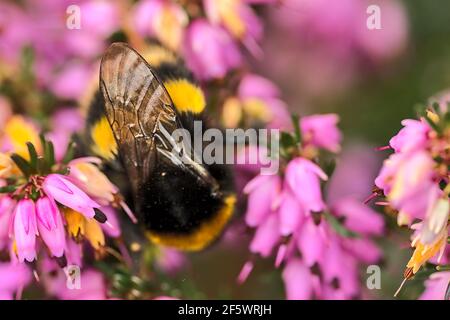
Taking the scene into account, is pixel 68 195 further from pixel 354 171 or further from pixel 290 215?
pixel 354 171

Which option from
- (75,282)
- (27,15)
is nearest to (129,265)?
(75,282)

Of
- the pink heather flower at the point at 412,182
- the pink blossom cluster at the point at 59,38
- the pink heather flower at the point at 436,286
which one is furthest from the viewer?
the pink blossom cluster at the point at 59,38

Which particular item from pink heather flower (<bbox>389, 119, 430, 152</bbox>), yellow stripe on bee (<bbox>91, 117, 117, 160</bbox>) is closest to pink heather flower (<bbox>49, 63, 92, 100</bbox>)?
yellow stripe on bee (<bbox>91, 117, 117, 160</bbox>)

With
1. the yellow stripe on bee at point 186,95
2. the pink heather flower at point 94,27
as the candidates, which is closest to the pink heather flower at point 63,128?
the pink heather flower at point 94,27

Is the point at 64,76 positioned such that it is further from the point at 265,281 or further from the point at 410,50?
the point at 410,50

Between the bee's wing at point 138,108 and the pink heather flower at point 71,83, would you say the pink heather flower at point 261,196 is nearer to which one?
the bee's wing at point 138,108

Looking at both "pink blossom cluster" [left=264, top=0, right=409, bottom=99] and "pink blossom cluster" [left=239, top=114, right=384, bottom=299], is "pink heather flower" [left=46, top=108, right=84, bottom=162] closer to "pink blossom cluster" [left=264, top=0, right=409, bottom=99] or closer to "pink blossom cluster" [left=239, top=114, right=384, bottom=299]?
"pink blossom cluster" [left=239, top=114, right=384, bottom=299]
